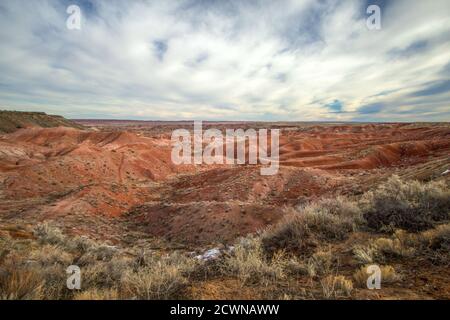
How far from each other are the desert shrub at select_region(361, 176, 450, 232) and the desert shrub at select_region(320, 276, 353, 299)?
8.26ft

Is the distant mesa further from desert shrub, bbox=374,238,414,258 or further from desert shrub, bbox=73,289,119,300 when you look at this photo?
desert shrub, bbox=374,238,414,258

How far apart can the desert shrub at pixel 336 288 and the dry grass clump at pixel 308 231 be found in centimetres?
155

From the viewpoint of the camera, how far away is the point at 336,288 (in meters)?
3.29

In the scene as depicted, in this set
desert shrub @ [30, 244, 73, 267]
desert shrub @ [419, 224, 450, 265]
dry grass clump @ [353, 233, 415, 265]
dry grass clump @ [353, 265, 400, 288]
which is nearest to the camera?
dry grass clump @ [353, 265, 400, 288]

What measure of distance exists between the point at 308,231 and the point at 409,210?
2.12 metres

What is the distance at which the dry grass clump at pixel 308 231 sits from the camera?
17.2ft

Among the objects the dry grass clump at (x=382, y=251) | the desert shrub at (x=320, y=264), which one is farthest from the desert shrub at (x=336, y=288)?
the dry grass clump at (x=382, y=251)

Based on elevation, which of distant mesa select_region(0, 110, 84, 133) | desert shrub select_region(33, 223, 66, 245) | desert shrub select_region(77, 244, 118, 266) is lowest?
desert shrub select_region(77, 244, 118, 266)

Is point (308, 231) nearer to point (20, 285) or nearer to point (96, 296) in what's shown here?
point (96, 296)

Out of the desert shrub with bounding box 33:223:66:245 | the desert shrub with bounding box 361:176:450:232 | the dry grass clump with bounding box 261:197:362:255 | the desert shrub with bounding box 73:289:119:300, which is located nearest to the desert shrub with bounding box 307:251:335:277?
the dry grass clump with bounding box 261:197:362:255

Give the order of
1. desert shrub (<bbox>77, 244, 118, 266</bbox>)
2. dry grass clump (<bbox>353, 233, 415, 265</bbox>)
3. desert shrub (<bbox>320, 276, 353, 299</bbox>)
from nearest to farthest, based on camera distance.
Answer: desert shrub (<bbox>320, 276, 353, 299</bbox>), dry grass clump (<bbox>353, 233, 415, 265</bbox>), desert shrub (<bbox>77, 244, 118, 266</bbox>)

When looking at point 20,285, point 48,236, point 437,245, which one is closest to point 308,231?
point 437,245

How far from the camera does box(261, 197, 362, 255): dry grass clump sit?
524cm
